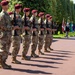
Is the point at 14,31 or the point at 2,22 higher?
the point at 2,22

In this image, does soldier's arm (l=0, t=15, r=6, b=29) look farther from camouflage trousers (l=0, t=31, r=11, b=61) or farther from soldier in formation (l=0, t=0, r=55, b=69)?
camouflage trousers (l=0, t=31, r=11, b=61)

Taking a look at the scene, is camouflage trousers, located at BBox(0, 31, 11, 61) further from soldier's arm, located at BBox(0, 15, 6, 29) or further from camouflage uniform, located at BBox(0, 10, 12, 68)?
soldier's arm, located at BBox(0, 15, 6, 29)

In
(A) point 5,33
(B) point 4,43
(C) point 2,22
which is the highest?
(C) point 2,22

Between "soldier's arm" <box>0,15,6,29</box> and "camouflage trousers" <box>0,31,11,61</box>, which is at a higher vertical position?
"soldier's arm" <box>0,15,6,29</box>

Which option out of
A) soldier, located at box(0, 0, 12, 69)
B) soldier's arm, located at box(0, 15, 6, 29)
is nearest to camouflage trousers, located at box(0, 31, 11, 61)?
soldier, located at box(0, 0, 12, 69)

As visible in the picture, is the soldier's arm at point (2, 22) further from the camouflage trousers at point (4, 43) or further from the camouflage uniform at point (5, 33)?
the camouflage trousers at point (4, 43)

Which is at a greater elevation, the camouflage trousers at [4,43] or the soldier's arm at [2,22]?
the soldier's arm at [2,22]

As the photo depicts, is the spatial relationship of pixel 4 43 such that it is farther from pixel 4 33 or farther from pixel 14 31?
pixel 14 31

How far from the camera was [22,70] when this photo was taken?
10102 mm

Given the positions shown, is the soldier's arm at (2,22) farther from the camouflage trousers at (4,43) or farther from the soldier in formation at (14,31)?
the camouflage trousers at (4,43)

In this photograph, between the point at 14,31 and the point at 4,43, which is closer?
the point at 4,43

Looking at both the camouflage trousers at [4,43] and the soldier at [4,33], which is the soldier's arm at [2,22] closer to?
the soldier at [4,33]

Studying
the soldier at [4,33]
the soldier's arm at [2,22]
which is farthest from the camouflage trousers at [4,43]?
the soldier's arm at [2,22]

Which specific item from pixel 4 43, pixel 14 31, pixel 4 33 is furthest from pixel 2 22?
pixel 14 31
